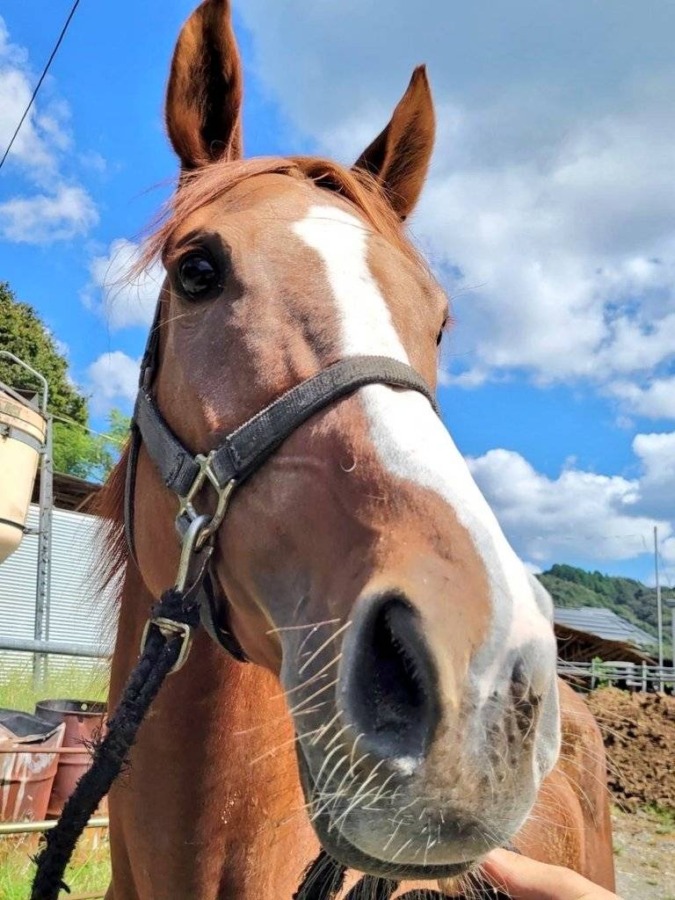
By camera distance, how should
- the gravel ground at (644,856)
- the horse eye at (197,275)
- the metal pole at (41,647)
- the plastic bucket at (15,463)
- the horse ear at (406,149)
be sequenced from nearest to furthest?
the horse eye at (197,275) → the horse ear at (406,149) → the metal pole at (41,647) → the plastic bucket at (15,463) → the gravel ground at (644,856)

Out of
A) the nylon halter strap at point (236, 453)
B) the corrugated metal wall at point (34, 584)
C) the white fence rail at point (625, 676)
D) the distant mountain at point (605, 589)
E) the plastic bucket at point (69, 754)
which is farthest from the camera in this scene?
the distant mountain at point (605, 589)

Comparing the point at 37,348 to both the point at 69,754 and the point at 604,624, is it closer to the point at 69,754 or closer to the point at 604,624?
the point at 69,754

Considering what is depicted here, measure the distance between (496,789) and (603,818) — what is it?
327 cm

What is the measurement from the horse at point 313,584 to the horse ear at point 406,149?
0.65 ft

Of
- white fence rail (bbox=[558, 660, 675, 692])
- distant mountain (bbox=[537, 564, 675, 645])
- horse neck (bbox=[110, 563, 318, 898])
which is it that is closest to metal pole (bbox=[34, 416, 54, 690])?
white fence rail (bbox=[558, 660, 675, 692])

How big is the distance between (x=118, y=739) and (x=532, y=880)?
1.00 m

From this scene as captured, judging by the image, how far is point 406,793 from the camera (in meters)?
1.15

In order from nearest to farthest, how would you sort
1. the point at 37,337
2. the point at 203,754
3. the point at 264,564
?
1. the point at 264,564
2. the point at 203,754
3. the point at 37,337

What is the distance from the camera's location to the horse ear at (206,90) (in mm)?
2316

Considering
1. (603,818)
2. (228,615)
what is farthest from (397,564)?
(603,818)

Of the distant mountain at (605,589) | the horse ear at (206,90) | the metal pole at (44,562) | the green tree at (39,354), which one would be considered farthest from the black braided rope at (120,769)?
the distant mountain at (605,589)

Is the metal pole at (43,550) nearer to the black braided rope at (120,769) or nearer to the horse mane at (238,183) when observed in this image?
the horse mane at (238,183)

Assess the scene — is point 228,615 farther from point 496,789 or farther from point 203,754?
point 496,789

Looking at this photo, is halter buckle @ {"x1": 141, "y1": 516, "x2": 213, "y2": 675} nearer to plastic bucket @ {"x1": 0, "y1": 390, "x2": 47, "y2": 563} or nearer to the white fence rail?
plastic bucket @ {"x1": 0, "y1": 390, "x2": 47, "y2": 563}
